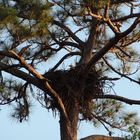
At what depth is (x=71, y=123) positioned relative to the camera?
4.28 metres

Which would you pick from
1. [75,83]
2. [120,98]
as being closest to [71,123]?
[75,83]

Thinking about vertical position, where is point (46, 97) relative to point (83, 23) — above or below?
below

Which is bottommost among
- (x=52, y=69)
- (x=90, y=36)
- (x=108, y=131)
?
(x=108, y=131)

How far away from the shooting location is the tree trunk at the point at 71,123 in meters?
4.20

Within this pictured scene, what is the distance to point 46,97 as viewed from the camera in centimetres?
438

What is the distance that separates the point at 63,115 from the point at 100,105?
67 cm

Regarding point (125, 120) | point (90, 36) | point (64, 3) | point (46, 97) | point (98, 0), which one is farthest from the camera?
point (125, 120)

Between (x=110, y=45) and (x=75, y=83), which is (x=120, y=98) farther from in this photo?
(x=110, y=45)

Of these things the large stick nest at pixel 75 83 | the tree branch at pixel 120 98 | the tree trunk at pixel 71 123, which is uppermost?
the large stick nest at pixel 75 83

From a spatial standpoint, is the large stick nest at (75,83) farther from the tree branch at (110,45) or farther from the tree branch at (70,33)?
the tree branch at (70,33)

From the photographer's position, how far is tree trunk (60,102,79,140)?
4.20 meters

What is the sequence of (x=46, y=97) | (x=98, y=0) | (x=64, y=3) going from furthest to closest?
1. (x=46, y=97)
2. (x=64, y=3)
3. (x=98, y=0)

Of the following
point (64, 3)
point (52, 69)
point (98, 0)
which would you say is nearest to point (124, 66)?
point (52, 69)

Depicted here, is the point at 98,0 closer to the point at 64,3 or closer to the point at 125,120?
the point at 64,3
